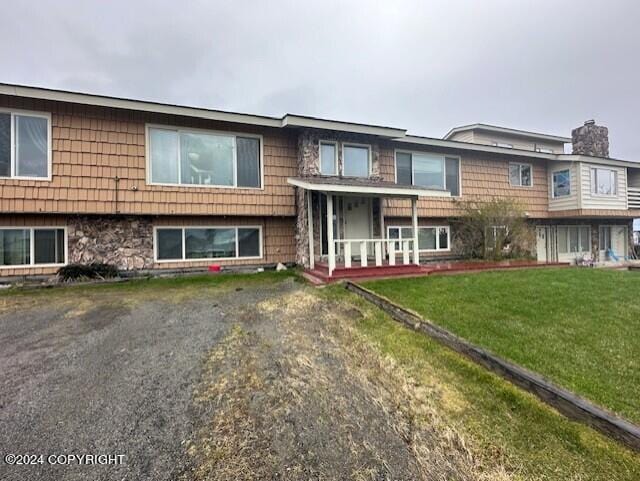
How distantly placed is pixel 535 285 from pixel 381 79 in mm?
19940

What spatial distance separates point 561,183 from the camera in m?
14.1

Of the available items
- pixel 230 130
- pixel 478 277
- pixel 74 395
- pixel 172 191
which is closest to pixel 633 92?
pixel 478 277

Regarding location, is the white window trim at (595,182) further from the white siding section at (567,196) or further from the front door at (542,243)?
the front door at (542,243)

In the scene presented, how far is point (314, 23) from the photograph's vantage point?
Result: 15156mm

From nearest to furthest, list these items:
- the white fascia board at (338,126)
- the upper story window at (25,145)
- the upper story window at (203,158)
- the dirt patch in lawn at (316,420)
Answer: the dirt patch in lawn at (316,420)
the upper story window at (25,145)
the upper story window at (203,158)
the white fascia board at (338,126)

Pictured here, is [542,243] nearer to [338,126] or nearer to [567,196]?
[567,196]

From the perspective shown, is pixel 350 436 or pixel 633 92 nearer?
pixel 350 436

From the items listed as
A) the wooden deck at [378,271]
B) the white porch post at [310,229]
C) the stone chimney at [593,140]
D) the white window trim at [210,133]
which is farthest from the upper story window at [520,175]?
the white window trim at [210,133]

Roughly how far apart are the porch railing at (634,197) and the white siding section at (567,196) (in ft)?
13.9

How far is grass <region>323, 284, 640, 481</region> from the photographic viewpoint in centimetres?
213

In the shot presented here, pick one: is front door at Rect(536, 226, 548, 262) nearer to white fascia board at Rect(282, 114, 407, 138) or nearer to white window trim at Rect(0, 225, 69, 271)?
white fascia board at Rect(282, 114, 407, 138)

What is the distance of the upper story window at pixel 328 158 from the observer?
1009 centimetres

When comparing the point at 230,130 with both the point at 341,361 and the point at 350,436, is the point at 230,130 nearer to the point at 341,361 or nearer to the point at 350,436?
the point at 341,361

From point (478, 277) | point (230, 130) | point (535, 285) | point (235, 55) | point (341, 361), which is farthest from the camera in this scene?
point (235, 55)
